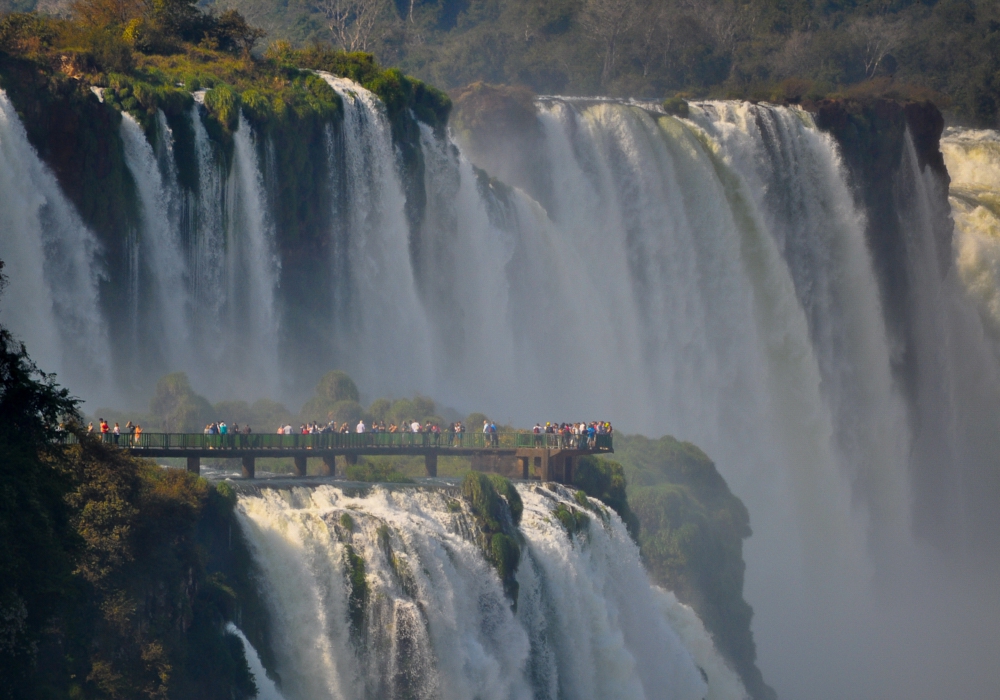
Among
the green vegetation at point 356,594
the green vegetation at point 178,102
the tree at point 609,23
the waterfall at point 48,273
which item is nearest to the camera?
the green vegetation at point 356,594

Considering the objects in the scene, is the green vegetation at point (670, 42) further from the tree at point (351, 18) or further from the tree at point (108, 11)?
the tree at point (108, 11)

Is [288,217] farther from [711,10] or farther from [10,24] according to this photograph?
[711,10]

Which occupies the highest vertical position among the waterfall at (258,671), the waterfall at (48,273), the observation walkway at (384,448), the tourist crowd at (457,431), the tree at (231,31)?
the tree at (231,31)

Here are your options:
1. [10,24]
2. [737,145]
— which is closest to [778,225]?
[737,145]

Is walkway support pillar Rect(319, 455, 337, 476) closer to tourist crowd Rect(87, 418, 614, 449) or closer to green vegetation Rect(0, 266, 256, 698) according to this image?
tourist crowd Rect(87, 418, 614, 449)

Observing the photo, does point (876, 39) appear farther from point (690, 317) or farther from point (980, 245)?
point (690, 317)

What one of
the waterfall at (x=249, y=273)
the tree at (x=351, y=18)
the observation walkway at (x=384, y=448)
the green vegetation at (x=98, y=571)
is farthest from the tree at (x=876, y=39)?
the green vegetation at (x=98, y=571)
